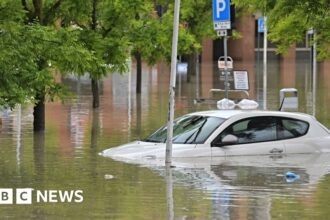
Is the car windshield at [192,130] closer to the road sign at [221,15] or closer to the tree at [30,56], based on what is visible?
the tree at [30,56]

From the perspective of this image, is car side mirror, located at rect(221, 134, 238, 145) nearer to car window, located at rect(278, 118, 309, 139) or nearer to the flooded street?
the flooded street

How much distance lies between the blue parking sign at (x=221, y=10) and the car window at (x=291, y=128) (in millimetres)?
7197

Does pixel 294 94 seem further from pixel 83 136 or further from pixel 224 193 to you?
pixel 224 193

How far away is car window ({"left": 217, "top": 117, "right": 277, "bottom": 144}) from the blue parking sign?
7389 mm

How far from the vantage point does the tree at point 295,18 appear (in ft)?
55.0

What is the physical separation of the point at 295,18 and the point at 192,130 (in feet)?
16.5

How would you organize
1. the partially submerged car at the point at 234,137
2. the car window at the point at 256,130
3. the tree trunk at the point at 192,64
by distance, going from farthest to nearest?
the tree trunk at the point at 192,64
the car window at the point at 256,130
the partially submerged car at the point at 234,137

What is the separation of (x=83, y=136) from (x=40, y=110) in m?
1.52

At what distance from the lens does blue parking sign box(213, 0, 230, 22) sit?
23062mm

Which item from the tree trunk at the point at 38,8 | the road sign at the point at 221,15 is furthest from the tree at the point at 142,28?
the tree trunk at the point at 38,8

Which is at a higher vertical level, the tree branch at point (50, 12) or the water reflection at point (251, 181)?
the tree branch at point (50, 12)

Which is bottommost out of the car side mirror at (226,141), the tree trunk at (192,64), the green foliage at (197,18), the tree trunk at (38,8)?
the car side mirror at (226,141)

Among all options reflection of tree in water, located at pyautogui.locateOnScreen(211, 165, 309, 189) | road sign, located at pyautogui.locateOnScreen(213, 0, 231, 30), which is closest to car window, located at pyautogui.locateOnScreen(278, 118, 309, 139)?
reflection of tree in water, located at pyautogui.locateOnScreen(211, 165, 309, 189)

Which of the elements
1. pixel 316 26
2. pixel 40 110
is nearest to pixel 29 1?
pixel 40 110
